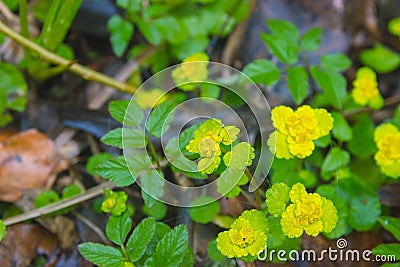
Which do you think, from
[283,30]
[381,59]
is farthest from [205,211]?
[381,59]

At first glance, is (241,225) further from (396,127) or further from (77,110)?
(77,110)

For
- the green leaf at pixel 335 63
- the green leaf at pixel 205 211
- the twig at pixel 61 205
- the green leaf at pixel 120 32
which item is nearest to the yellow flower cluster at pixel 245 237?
the green leaf at pixel 205 211

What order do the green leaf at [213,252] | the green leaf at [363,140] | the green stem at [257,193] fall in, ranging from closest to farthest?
the green stem at [257,193] < the green leaf at [213,252] < the green leaf at [363,140]

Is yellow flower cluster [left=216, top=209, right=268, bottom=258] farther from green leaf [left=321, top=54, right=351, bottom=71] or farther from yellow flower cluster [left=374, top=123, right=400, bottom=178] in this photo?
green leaf [left=321, top=54, right=351, bottom=71]

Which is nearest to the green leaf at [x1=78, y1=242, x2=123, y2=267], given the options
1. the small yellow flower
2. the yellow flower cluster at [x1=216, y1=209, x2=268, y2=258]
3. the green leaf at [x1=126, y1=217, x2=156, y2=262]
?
the green leaf at [x1=126, y1=217, x2=156, y2=262]

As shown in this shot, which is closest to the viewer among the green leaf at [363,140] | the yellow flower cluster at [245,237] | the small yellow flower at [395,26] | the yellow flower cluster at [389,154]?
the yellow flower cluster at [245,237]

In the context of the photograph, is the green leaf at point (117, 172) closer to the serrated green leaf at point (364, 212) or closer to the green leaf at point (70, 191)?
the green leaf at point (70, 191)

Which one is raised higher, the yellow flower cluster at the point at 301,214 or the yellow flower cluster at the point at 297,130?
the yellow flower cluster at the point at 297,130
